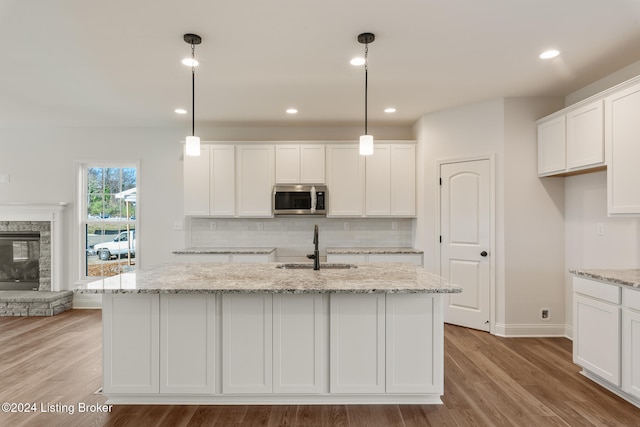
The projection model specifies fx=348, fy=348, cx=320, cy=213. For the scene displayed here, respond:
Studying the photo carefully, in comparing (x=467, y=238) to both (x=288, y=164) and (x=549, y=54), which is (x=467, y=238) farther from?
(x=288, y=164)

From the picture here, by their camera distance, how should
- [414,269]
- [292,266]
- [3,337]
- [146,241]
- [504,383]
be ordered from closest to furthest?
[504,383], [414,269], [292,266], [3,337], [146,241]

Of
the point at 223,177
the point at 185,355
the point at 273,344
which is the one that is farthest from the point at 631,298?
the point at 223,177

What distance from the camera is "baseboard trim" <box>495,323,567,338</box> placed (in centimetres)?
387

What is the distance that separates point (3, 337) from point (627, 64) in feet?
22.2

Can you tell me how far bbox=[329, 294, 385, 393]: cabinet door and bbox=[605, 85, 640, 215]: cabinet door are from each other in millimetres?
2126

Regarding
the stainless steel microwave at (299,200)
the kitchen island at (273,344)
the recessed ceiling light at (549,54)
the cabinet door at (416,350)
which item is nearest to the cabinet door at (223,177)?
the stainless steel microwave at (299,200)

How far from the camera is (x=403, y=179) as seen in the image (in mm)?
4793

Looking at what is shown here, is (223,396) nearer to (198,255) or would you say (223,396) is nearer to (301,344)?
(301,344)

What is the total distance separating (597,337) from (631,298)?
1.57 feet

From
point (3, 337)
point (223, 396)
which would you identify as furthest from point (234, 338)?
point (3, 337)

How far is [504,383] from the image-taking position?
279cm

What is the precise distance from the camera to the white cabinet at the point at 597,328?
2543mm

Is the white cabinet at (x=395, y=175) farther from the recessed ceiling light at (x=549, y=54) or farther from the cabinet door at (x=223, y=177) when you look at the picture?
the recessed ceiling light at (x=549, y=54)

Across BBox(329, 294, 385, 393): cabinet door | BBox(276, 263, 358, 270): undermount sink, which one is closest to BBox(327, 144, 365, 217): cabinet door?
BBox(276, 263, 358, 270): undermount sink
